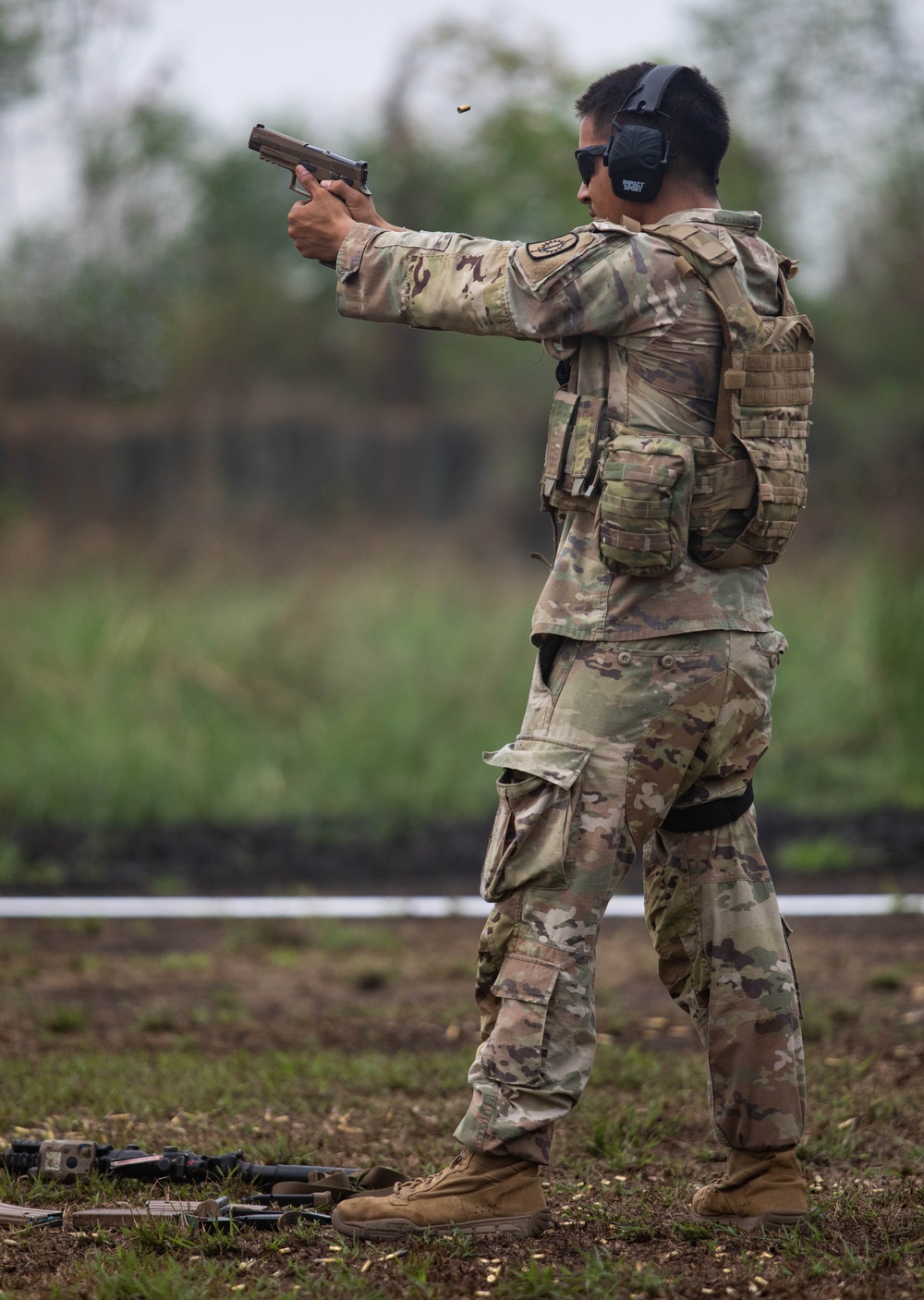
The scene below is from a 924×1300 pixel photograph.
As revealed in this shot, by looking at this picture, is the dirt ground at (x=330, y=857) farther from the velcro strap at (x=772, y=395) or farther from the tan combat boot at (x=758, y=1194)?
the velcro strap at (x=772, y=395)

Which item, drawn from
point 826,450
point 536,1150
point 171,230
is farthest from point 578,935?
point 171,230

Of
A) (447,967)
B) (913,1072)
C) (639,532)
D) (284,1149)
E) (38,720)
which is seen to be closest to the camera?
(639,532)

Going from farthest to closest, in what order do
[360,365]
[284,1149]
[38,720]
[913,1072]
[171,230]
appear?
[360,365] → [171,230] → [38,720] → [913,1072] → [284,1149]

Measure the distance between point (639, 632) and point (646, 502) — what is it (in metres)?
0.28

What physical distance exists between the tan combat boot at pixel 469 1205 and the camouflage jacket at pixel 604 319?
109cm

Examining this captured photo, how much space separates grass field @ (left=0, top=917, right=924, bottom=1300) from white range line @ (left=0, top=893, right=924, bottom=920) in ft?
0.39

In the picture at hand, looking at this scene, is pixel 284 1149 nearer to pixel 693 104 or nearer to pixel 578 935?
pixel 578 935

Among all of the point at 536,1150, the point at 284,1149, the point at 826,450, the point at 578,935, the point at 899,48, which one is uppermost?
the point at 899,48

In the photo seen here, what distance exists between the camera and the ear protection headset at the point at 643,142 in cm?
310

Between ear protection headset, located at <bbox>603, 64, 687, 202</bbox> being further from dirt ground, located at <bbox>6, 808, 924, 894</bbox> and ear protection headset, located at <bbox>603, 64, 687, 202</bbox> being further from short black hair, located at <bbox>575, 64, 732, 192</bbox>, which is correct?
dirt ground, located at <bbox>6, 808, 924, 894</bbox>

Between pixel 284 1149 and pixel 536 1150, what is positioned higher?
pixel 536 1150

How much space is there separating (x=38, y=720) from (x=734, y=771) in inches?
267

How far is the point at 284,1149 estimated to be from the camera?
3766mm

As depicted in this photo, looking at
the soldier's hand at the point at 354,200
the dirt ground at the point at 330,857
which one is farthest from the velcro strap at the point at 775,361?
the dirt ground at the point at 330,857
